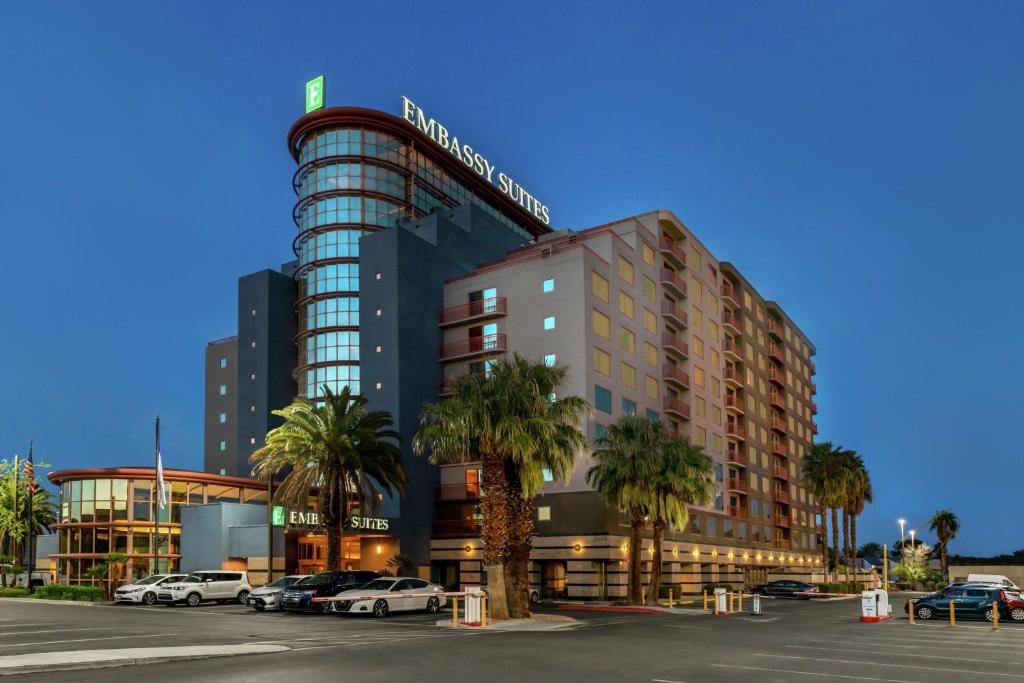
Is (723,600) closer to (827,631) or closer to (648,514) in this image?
(648,514)

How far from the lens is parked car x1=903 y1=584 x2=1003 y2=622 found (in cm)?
4216

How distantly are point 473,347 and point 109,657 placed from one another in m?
52.0

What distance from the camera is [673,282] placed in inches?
3216

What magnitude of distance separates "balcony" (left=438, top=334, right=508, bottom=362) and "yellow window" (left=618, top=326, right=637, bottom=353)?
29.5 feet

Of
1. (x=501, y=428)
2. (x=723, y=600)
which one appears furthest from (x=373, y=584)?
(x=723, y=600)

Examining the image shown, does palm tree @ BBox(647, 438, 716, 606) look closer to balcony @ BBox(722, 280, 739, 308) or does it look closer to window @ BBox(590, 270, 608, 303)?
window @ BBox(590, 270, 608, 303)

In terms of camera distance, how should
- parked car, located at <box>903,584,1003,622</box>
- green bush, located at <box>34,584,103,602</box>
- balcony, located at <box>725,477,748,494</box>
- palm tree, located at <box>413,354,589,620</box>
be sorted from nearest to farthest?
palm tree, located at <box>413,354,589,620</box>, parked car, located at <box>903,584,1003,622</box>, green bush, located at <box>34,584,103,602</box>, balcony, located at <box>725,477,748,494</box>

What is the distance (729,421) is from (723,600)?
151ft

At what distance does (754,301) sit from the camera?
4240 inches

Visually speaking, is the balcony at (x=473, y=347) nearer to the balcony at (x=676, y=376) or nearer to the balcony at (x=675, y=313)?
the balcony at (x=676, y=376)

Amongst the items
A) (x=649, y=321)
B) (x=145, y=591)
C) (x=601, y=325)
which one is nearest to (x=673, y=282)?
(x=649, y=321)

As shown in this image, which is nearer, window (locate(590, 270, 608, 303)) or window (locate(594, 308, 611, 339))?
window (locate(590, 270, 608, 303))

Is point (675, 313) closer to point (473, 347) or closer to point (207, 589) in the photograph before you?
point (473, 347)

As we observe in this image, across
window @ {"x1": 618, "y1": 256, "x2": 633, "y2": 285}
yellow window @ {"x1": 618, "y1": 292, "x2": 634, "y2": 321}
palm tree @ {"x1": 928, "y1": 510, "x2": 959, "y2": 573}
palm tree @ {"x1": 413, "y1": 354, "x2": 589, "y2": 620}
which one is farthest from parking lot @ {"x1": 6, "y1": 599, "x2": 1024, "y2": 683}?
palm tree @ {"x1": 928, "y1": 510, "x2": 959, "y2": 573}
